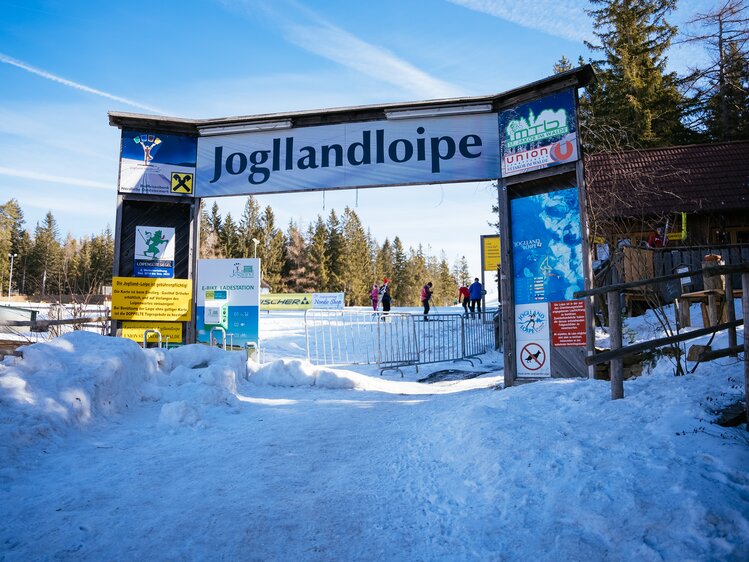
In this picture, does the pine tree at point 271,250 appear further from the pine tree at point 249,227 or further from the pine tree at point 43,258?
the pine tree at point 43,258

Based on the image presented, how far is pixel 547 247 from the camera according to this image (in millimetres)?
8422

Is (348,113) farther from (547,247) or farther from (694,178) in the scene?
(694,178)

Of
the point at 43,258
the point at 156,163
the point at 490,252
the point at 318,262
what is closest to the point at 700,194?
the point at 490,252

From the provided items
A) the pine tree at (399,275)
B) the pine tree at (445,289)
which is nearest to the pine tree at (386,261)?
the pine tree at (399,275)

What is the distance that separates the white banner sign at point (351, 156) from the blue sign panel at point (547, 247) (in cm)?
109

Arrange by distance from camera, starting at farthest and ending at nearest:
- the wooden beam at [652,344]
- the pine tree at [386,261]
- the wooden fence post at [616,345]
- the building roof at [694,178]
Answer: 1. the pine tree at [386,261]
2. the building roof at [694,178]
3. the wooden fence post at [616,345]
4. the wooden beam at [652,344]

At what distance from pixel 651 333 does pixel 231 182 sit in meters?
9.38

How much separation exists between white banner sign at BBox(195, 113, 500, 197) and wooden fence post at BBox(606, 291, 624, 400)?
4754mm

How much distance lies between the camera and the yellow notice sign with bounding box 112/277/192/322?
10.3 metres

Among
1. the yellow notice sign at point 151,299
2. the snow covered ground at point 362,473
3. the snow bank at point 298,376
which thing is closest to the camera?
the snow covered ground at point 362,473

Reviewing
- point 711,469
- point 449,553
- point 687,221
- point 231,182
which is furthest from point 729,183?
point 449,553

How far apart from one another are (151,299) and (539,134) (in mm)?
8340

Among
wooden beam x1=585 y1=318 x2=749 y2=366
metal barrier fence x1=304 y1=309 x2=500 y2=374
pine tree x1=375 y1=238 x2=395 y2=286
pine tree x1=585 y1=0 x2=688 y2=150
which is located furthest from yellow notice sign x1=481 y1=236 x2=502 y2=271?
pine tree x1=375 y1=238 x2=395 y2=286

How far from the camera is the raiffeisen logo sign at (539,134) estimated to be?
26.9 ft
